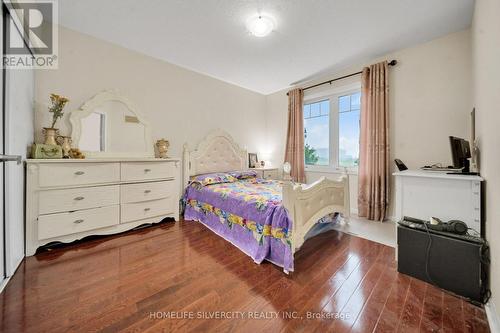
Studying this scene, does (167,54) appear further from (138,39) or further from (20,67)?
(20,67)

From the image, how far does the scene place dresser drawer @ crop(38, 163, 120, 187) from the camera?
2010 mm

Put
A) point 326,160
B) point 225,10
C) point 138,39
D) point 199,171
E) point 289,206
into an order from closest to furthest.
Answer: point 289,206, point 225,10, point 138,39, point 199,171, point 326,160

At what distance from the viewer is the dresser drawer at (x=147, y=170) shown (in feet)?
8.32

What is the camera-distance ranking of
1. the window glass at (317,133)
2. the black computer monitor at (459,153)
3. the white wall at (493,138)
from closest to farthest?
the white wall at (493,138)
the black computer monitor at (459,153)
the window glass at (317,133)

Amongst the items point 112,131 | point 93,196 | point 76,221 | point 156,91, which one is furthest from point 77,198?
point 156,91

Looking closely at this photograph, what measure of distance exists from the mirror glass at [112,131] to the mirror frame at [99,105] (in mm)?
27

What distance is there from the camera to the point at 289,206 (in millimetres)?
1757

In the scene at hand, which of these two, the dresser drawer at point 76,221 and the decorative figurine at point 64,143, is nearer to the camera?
the dresser drawer at point 76,221

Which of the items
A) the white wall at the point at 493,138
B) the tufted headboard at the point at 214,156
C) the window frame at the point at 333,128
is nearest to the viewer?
the white wall at the point at 493,138

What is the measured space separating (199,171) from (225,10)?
2.35 metres

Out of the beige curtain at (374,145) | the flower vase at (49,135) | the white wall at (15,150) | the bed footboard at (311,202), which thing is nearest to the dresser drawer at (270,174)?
the beige curtain at (374,145)

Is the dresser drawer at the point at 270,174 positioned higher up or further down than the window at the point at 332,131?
further down

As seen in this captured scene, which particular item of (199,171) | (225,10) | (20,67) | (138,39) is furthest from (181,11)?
(199,171)

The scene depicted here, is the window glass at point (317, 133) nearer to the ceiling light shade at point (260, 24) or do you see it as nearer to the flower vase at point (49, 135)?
the ceiling light shade at point (260, 24)
